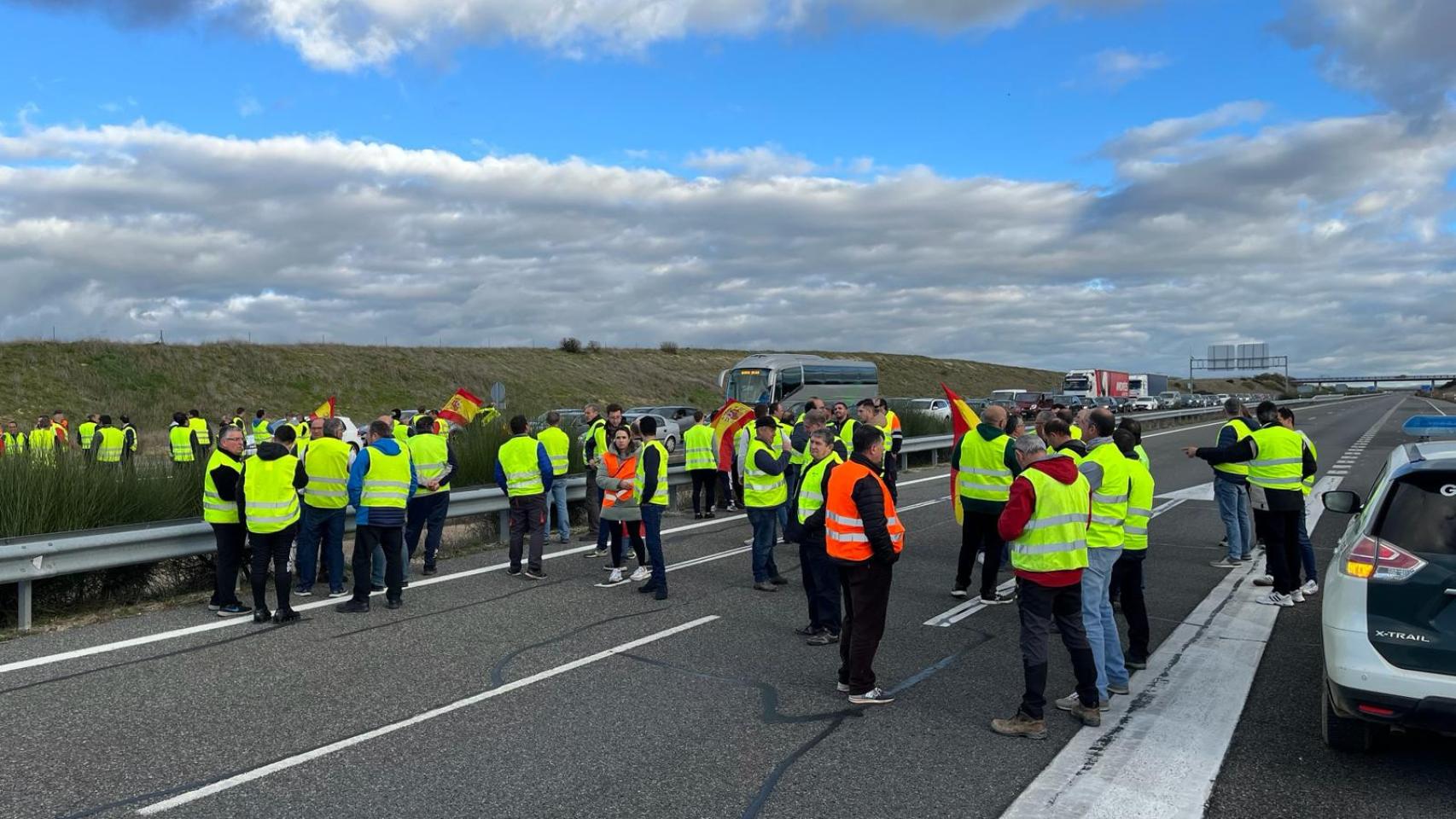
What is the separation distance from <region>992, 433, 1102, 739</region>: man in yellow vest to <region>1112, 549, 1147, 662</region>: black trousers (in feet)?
4.56

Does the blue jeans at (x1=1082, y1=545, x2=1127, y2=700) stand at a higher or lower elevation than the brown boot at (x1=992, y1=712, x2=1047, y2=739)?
higher

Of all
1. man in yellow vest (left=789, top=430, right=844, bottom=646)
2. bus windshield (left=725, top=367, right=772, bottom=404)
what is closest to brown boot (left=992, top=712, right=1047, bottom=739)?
man in yellow vest (left=789, top=430, right=844, bottom=646)

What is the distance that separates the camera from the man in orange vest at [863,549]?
233 inches

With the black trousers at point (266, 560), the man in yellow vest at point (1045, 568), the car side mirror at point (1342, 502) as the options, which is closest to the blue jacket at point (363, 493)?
the black trousers at point (266, 560)

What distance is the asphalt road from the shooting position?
4.47 meters

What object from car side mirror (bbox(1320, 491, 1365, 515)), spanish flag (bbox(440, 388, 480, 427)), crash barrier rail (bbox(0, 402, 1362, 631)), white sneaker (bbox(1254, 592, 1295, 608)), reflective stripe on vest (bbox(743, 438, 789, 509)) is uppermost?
spanish flag (bbox(440, 388, 480, 427))

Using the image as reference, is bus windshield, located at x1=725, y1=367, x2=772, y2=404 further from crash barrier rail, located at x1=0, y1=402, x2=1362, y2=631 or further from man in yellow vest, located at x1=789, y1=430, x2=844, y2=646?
man in yellow vest, located at x1=789, y1=430, x2=844, y2=646

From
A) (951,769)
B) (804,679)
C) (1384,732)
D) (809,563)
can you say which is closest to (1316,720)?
(1384,732)

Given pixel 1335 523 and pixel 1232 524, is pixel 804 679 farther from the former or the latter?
pixel 1335 523

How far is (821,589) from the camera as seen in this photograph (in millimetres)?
7379

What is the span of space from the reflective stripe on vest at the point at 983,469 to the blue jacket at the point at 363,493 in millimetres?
5180

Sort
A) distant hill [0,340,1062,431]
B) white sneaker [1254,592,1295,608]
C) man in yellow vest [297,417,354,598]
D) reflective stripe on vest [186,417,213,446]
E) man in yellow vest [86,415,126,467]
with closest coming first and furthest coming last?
white sneaker [1254,592,1295,608], man in yellow vest [297,417,354,598], man in yellow vest [86,415,126,467], reflective stripe on vest [186,417,213,446], distant hill [0,340,1062,431]

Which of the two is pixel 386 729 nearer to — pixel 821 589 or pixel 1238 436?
pixel 821 589

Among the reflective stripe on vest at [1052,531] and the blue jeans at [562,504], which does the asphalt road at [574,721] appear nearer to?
the reflective stripe on vest at [1052,531]
